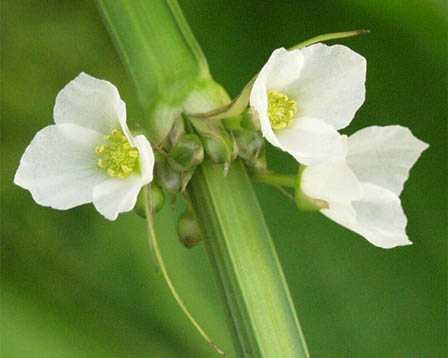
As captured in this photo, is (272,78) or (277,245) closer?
(272,78)

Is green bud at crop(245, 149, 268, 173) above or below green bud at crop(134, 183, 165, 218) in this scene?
below

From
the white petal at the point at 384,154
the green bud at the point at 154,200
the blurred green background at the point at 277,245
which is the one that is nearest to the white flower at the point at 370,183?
the white petal at the point at 384,154

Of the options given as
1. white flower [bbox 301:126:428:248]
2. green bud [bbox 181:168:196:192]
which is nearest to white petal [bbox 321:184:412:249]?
white flower [bbox 301:126:428:248]

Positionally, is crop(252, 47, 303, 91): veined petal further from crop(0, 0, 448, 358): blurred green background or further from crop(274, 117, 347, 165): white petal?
crop(0, 0, 448, 358): blurred green background

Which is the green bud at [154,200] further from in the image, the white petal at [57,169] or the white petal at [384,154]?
the white petal at [384,154]

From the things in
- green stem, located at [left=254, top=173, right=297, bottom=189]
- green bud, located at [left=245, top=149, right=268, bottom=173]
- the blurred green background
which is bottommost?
the blurred green background

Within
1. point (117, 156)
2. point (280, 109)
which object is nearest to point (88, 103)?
point (117, 156)

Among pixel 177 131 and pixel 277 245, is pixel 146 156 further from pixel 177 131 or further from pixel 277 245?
pixel 277 245
